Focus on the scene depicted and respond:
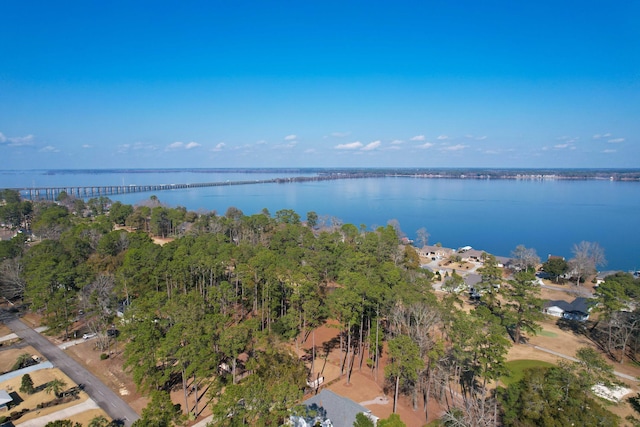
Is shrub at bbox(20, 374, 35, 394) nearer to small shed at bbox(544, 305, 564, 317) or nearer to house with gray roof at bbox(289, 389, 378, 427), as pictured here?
house with gray roof at bbox(289, 389, 378, 427)

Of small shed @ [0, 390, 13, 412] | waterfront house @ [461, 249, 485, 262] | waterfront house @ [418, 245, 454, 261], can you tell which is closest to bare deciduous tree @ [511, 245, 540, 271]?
waterfront house @ [461, 249, 485, 262]

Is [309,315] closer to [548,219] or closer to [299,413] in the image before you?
[299,413]

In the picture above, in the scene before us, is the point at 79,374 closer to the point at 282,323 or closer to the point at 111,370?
the point at 111,370

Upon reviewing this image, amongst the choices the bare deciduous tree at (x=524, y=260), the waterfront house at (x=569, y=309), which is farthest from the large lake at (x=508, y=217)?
the waterfront house at (x=569, y=309)

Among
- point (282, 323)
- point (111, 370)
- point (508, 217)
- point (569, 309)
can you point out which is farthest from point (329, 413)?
point (508, 217)

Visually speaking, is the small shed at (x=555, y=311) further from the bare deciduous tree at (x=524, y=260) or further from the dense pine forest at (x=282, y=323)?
the bare deciduous tree at (x=524, y=260)

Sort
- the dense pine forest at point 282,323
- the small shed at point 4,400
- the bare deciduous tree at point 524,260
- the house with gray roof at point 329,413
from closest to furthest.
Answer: the dense pine forest at point 282,323
the house with gray roof at point 329,413
the small shed at point 4,400
the bare deciduous tree at point 524,260

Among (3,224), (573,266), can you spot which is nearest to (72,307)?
(573,266)
